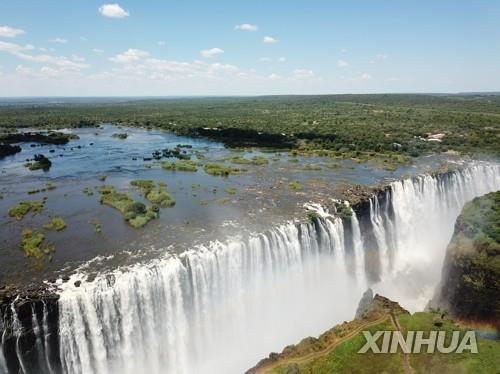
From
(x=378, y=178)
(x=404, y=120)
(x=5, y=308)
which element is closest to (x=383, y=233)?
(x=378, y=178)

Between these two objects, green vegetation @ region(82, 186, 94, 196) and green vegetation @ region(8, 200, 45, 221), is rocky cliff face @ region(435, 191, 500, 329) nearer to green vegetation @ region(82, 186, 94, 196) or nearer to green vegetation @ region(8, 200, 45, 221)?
green vegetation @ region(82, 186, 94, 196)

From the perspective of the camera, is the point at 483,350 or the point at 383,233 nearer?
the point at 483,350

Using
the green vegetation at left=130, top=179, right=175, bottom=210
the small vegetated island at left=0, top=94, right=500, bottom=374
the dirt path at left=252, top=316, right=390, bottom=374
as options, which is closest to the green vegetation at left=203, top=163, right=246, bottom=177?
the small vegetated island at left=0, top=94, right=500, bottom=374

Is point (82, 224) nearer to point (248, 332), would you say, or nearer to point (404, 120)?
point (248, 332)

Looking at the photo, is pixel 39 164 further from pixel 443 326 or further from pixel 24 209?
pixel 443 326

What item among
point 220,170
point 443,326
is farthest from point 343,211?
point 220,170

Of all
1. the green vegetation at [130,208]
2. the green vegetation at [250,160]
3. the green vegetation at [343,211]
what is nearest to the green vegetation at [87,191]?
the green vegetation at [130,208]
